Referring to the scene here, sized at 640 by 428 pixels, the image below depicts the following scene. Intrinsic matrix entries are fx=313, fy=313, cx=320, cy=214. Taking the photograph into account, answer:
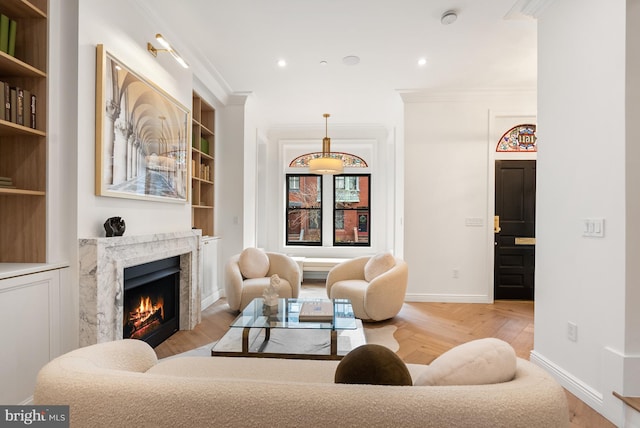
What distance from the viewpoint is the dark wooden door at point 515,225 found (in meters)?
4.41

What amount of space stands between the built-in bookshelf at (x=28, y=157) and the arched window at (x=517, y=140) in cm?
492

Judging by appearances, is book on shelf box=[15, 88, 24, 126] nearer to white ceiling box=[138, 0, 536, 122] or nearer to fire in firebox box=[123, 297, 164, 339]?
white ceiling box=[138, 0, 536, 122]

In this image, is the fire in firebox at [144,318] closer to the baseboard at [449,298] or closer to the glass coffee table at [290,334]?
the glass coffee table at [290,334]

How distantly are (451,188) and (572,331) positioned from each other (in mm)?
2516

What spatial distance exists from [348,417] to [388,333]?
8.59 feet

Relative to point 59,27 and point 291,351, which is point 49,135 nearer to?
point 59,27

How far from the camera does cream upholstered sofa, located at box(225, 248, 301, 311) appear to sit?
363cm

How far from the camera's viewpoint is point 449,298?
14.3 feet

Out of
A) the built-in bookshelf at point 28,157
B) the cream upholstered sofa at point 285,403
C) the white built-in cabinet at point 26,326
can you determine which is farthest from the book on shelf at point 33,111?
the cream upholstered sofa at point 285,403

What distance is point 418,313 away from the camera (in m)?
3.89

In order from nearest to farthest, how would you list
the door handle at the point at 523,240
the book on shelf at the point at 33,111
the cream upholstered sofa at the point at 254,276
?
the book on shelf at the point at 33,111
the cream upholstered sofa at the point at 254,276
the door handle at the point at 523,240

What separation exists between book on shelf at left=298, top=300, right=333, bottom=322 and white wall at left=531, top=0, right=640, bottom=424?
5.53 ft

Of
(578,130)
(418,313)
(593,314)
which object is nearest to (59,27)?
(578,130)

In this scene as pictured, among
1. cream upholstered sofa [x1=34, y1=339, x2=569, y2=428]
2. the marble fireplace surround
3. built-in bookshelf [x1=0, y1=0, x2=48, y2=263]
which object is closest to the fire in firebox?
the marble fireplace surround
